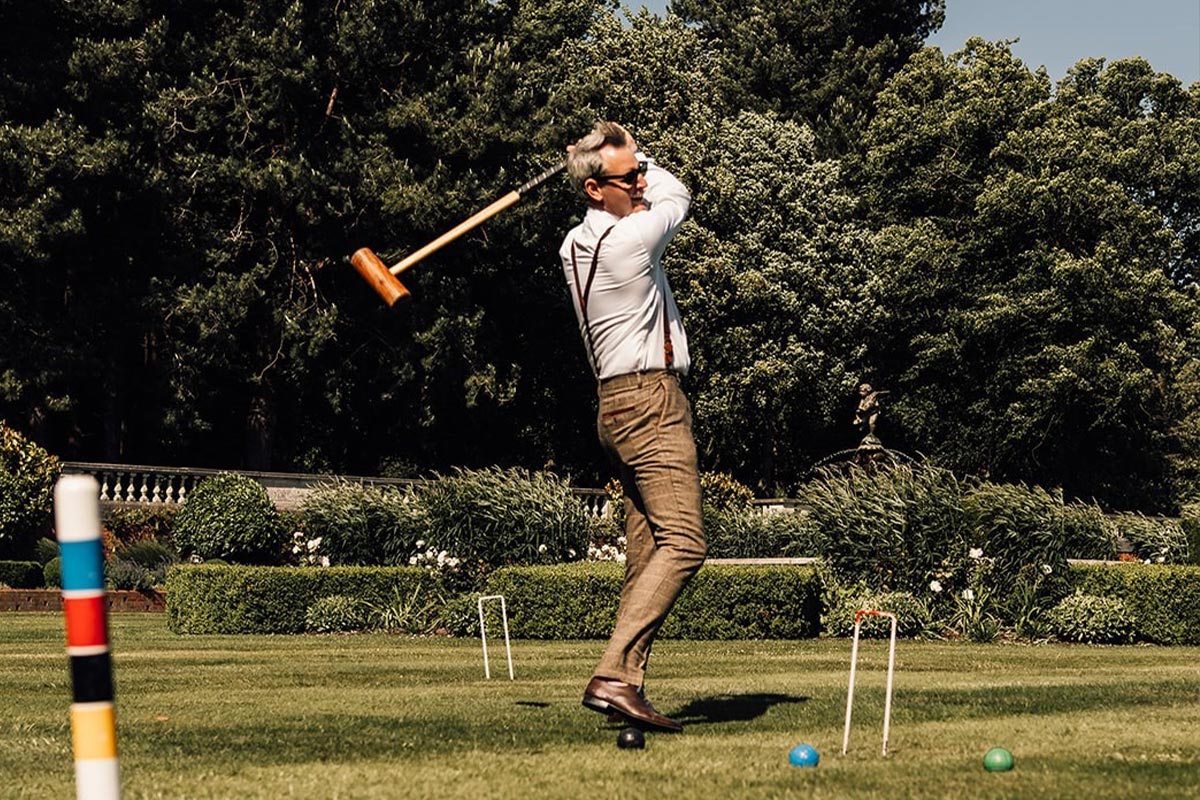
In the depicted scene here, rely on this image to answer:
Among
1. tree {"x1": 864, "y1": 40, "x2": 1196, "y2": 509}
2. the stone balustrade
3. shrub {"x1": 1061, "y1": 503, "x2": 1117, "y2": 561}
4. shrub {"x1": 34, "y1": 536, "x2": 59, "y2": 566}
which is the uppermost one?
tree {"x1": 864, "y1": 40, "x2": 1196, "y2": 509}

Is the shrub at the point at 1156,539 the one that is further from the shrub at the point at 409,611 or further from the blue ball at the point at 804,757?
the blue ball at the point at 804,757

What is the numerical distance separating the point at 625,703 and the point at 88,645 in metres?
3.90

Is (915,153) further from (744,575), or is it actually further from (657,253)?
(657,253)

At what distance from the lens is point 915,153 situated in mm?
50250

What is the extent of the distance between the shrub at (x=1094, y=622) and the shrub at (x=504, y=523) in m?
6.76

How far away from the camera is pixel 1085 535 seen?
66.2 ft

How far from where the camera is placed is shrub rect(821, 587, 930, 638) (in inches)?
739

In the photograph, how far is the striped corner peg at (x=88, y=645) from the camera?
3.27 metres

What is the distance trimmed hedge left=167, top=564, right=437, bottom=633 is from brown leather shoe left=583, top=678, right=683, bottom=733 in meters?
13.7

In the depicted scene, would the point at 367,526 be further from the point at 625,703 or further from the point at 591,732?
the point at 625,703

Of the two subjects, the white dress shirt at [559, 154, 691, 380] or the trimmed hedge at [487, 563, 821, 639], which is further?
the trimmed hedge at [487, 563, 821, 639]

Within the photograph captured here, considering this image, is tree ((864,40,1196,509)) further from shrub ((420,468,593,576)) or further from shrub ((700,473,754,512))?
shrub ((420,468,593,576))

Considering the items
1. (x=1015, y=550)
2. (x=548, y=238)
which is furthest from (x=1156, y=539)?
(x=548, y=238)

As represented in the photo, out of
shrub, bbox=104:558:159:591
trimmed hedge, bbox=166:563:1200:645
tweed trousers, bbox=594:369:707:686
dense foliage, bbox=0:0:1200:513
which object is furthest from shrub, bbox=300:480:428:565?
tweed trousers, bbox=594:369:707:686
